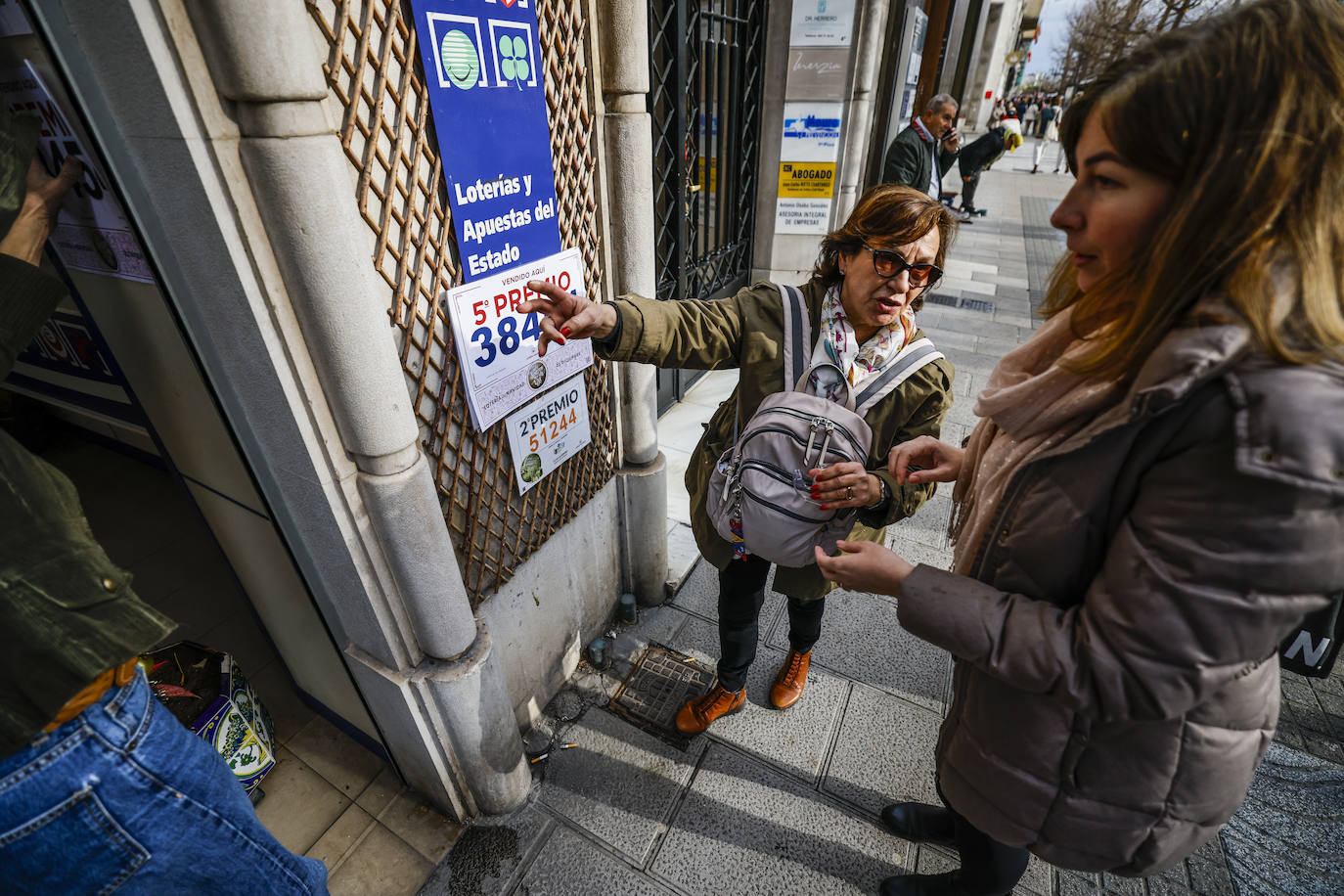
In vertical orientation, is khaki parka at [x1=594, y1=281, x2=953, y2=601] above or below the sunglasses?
below

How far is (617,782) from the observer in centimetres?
255

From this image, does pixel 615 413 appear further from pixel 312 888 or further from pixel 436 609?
pixel 312 888

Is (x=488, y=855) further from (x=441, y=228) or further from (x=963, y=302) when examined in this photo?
(x=963, y=302)

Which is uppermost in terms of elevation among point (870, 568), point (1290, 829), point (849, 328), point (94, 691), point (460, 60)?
point (460, 60)

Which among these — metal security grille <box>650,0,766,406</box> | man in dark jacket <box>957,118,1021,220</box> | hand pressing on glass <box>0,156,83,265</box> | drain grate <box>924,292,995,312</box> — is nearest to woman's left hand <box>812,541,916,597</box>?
hand pressing on glass <box>0,156,83,265</box>

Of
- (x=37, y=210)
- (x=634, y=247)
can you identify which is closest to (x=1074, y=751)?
(x=634, y=247)

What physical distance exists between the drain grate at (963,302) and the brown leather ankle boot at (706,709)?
666 centimetres

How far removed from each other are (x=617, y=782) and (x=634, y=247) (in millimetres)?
2216

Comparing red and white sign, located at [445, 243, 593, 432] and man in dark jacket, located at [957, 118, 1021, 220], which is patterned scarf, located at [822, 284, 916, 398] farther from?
man in dark jacket, located at [957, 118, 1021, 220]

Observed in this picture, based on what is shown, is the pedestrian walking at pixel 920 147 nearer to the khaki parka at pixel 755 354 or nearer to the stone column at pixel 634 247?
the stone column at pixel 634 247

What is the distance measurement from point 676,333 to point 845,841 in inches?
78.7

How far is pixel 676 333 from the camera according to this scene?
190cm

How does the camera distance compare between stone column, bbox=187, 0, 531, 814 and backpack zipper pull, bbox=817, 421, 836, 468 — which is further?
backpack zipper pull, bbox=817, 421, 836, 468

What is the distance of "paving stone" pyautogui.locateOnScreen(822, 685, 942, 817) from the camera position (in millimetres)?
2486
